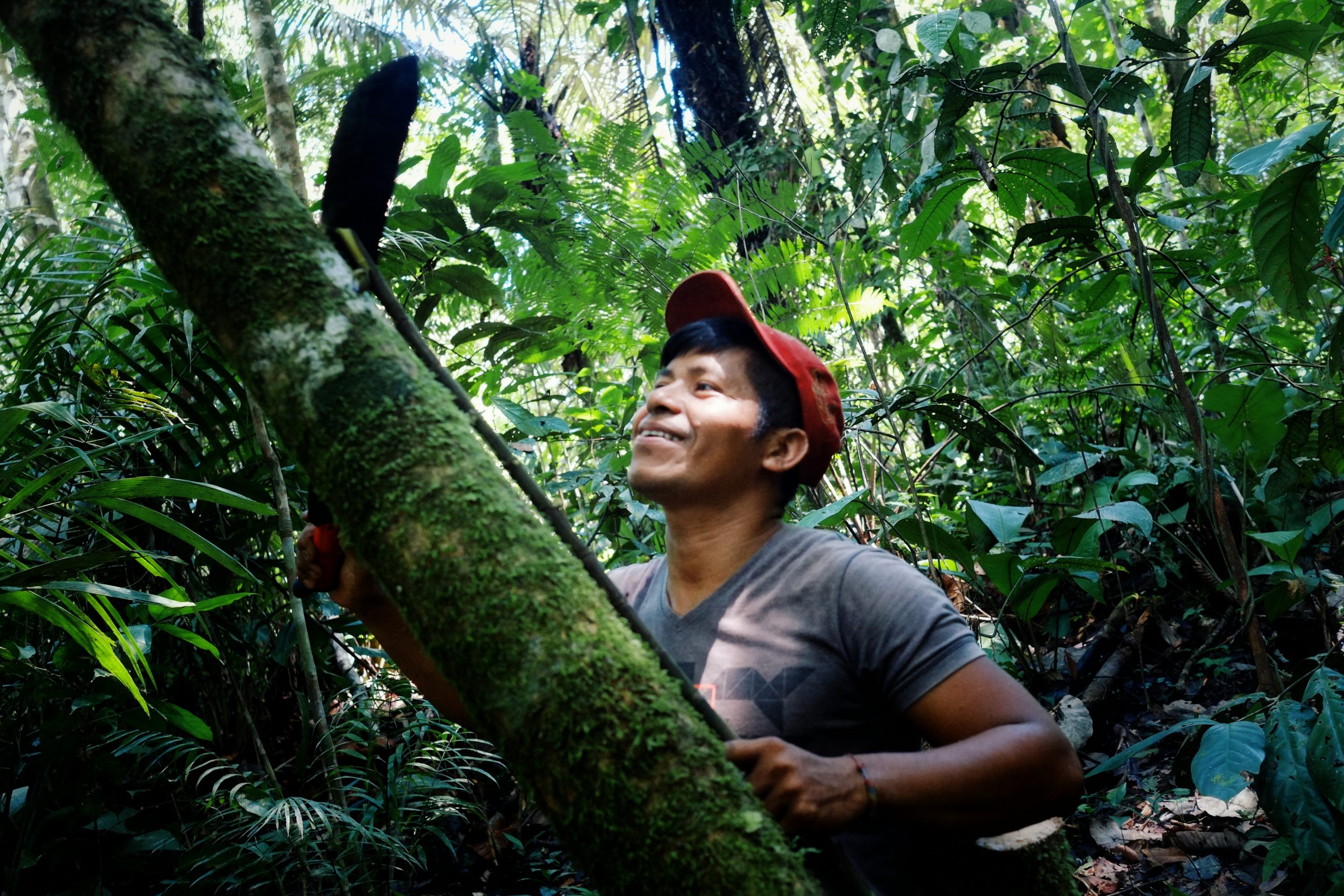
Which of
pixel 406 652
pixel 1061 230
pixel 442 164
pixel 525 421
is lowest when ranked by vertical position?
pixel 1061 230

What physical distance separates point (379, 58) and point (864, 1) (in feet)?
18.3

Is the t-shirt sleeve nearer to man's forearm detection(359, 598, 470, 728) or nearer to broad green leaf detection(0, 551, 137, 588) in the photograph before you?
man's forearm detection(359, 598, 470, 728)

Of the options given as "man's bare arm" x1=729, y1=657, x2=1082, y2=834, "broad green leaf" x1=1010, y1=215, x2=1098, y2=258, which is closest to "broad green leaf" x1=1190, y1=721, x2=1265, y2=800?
"man's bare arm" x1=729, y1=657, x2=1082, y2=834

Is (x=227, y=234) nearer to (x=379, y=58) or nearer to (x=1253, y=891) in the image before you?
(x=1253, y=891)

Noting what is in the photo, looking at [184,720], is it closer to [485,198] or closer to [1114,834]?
[485,198]

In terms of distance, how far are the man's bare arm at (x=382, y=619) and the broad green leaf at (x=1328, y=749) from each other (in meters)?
1.77

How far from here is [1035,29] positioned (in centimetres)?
1030

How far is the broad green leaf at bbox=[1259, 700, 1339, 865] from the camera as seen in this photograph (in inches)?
75.9

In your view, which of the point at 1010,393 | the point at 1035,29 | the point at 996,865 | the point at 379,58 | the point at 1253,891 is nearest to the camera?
the point at 996,865

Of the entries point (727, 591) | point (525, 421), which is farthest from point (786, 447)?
point (525, 421)

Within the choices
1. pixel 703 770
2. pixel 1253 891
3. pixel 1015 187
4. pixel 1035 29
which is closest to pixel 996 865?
pixel 703 770

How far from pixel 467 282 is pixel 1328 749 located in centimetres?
294

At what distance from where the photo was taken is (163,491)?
2.03 m

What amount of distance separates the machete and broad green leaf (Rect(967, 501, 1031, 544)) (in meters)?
1.99
